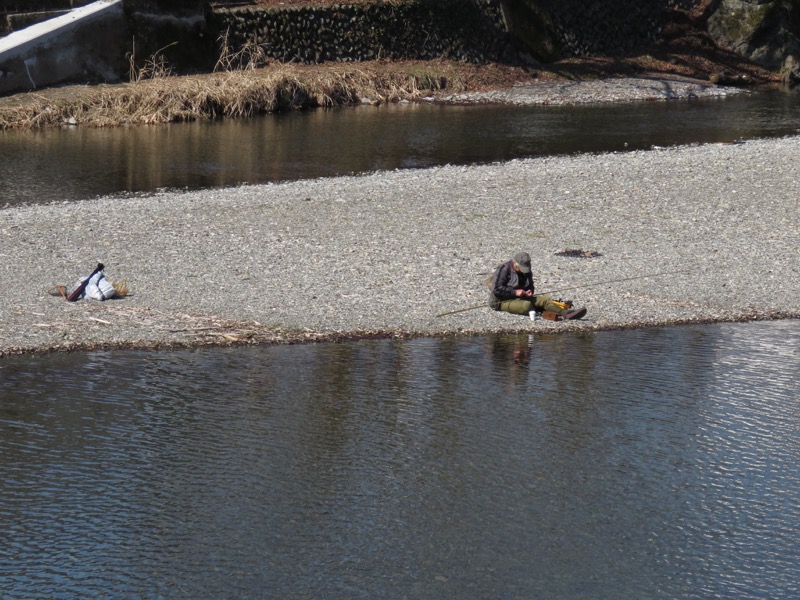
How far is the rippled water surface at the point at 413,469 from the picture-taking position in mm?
8695

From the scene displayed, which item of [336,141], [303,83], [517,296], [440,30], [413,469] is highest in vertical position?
[440,30]

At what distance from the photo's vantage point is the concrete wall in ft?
111

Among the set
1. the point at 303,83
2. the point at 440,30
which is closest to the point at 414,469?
the point at 303,83

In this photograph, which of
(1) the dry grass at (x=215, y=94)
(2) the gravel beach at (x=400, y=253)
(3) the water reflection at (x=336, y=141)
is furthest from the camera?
(1) the dry grass at (x=215, y=94)

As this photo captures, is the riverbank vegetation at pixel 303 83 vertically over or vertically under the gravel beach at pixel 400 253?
over

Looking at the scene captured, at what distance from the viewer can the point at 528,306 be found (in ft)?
48.9

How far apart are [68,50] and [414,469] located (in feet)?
93.1

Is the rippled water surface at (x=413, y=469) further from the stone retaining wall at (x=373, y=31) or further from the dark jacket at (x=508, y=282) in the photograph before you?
the stone retaining wall at (x=373, y=31)

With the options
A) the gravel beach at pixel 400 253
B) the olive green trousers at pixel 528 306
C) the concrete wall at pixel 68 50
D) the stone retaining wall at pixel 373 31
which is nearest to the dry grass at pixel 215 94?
the concrete wall at pixel 68 50

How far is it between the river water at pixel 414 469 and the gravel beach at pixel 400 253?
67 centimetres

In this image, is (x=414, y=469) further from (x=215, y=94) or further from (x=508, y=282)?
(x=215, y=94)

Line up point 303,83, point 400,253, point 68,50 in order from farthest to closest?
1. point 303,83
2. point 68,50
3. point 400,253

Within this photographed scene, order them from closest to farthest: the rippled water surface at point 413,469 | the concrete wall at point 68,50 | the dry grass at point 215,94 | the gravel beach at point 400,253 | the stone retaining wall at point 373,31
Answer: the rippled water surface at point 413,469, the gravel beach at point 400,253, the dry grass at point 215,94, the concrete wall at point 68,50, the stone retaining wall at point 373,31

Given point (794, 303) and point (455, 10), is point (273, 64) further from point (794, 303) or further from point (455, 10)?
point (794, 303)
